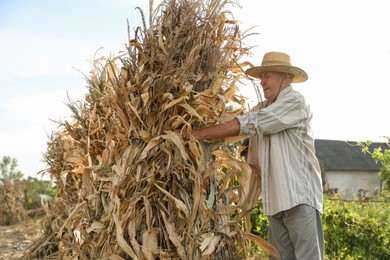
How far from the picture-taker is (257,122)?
3100mm

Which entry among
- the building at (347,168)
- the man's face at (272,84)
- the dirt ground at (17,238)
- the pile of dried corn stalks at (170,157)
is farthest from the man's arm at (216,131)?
the building at (347,168)

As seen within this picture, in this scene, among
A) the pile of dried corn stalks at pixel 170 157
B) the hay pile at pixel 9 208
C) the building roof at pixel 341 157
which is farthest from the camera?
the building roof at pixel 341 157

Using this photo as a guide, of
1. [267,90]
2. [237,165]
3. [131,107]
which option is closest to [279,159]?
[237,165]

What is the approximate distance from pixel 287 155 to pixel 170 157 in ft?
2.82

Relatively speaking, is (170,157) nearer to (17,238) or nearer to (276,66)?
(276,66)

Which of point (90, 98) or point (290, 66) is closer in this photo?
point (290, 66)

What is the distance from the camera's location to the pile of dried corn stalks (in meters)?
2.88

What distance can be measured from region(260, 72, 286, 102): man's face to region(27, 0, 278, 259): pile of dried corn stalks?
0.33 metres

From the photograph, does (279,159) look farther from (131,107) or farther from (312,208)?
(131,107)

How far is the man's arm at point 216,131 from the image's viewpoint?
2.98 m

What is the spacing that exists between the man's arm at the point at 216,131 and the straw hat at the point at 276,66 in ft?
2.17

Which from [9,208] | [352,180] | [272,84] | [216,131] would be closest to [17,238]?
[9,208]

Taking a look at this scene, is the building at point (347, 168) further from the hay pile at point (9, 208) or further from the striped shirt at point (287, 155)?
the striped shirt at point (287, 155)

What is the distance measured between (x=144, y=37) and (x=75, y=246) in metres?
1.52
